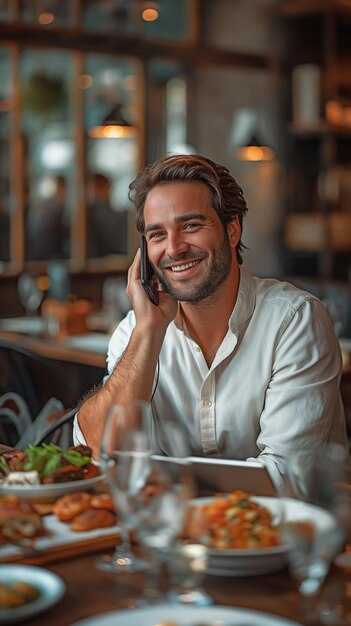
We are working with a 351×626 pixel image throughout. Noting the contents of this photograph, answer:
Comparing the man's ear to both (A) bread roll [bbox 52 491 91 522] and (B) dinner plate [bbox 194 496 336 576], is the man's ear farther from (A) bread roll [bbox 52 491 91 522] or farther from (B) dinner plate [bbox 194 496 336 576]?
(B) dinner plate [bbox 194 496 336 576]

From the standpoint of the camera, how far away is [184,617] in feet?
4.27

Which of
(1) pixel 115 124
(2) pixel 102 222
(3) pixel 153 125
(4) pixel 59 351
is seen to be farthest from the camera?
(3) pixel 153 125

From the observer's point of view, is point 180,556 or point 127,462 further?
point 127,462

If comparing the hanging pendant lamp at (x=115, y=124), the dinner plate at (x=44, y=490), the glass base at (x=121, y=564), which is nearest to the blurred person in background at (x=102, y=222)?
the hanging pendant lamp at (x=115, y=124)

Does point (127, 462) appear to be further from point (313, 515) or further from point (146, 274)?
point (146, 274)

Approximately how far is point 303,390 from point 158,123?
574 centimetres

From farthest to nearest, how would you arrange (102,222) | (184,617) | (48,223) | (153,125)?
(153,125)
(102,222)
(48,223)
(184,617)

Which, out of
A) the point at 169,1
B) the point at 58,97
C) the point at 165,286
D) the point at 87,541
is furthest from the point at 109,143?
the point at 87,541

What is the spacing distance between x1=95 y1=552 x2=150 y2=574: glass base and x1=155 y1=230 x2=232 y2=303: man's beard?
112 cm

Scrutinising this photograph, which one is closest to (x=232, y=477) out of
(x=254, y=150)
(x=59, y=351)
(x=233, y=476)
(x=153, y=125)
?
(x=233, y=476)

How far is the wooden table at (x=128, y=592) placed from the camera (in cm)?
139

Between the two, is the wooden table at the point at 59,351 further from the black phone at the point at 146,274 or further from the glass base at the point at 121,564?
the glass base at the point at 121,564

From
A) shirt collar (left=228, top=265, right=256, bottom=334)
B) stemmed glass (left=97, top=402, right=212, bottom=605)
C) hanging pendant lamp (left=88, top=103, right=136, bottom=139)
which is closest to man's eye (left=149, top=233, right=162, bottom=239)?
shirt collar (left=228, top=265, right=256, bottom=334)

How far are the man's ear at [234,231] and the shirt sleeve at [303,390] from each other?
31 centimetres
